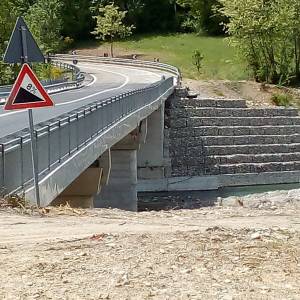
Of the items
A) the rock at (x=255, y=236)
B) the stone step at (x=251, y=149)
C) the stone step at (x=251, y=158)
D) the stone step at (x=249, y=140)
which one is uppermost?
the rock at (x=255, y=236)

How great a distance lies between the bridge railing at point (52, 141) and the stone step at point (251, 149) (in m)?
21.2

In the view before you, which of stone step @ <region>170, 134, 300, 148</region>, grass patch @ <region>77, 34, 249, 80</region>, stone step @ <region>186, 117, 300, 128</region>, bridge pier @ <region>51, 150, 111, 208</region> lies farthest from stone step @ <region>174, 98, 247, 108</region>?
bridge pier @ <region>51, 150, 111, 208</region>

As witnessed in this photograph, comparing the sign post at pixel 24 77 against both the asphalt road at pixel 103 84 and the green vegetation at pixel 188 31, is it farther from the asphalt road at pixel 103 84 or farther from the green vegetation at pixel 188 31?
the green vegetation at pixel 188 31

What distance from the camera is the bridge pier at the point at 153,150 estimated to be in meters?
38.6

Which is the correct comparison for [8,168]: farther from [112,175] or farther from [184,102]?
[184,102]

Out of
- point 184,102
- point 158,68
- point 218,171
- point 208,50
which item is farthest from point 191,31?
point 218,171

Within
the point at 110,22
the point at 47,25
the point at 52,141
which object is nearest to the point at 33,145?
the point at 52,141

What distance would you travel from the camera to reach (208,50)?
77.3 m

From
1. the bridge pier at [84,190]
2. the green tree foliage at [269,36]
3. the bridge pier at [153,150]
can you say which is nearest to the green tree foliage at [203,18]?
the green tree foliage at [269,36]

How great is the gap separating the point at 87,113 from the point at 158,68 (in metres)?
51.0

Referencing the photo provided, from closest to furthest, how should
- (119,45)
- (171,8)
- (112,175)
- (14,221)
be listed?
(14,221) < (112,175) < (119,45) < (171,8)

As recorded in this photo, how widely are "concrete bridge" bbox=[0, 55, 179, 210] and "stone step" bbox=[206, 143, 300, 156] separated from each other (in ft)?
11.5

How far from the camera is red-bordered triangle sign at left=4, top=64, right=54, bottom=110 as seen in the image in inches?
331

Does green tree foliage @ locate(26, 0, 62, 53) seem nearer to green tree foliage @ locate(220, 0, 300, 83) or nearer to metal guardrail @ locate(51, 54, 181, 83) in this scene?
metal guardrail @ locate(51, 54, 181, 83)
